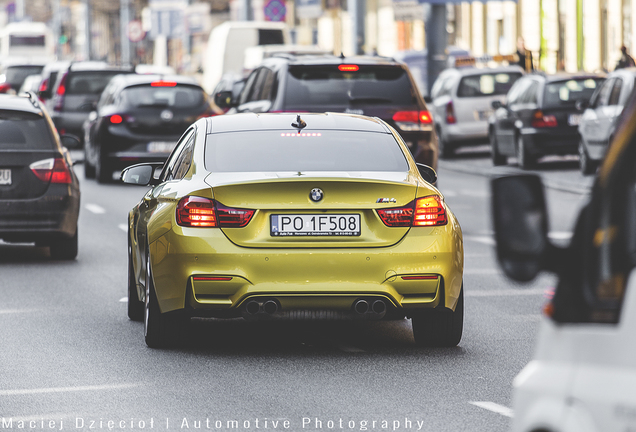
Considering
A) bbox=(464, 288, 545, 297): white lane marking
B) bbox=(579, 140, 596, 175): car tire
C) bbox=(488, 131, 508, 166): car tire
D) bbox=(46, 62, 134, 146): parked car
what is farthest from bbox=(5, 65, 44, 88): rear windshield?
bbox=(464, 288, 545, 297): white lane marking

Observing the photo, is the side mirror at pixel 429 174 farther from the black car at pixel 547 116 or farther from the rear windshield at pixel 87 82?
the rear windshield at pixel 87 82

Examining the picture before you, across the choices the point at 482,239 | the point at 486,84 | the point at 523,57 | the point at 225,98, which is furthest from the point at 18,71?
the point at 482,239

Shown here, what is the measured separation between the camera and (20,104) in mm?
13023

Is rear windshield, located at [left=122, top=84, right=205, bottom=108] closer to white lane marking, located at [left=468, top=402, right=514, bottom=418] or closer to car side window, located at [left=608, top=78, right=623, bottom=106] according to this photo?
car side window, located at [left=608, top=78, right=623, bottom=106]

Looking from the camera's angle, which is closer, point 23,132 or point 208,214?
point 208,214

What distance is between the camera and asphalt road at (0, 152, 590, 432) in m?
6.23

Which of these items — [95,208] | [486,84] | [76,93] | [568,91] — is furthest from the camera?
[76,93]

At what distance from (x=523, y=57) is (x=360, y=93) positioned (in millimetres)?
20995

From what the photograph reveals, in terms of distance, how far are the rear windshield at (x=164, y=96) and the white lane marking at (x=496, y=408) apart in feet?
51.2

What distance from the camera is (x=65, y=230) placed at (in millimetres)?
12578

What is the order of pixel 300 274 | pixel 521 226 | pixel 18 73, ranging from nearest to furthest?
pixel 521 226 → pixel 300 274 → pixel 18 73

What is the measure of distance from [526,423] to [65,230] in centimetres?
975

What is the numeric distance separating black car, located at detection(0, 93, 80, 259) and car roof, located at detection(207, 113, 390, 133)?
3.99 m

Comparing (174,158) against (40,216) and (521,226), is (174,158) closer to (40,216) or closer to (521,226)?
(40,216)
